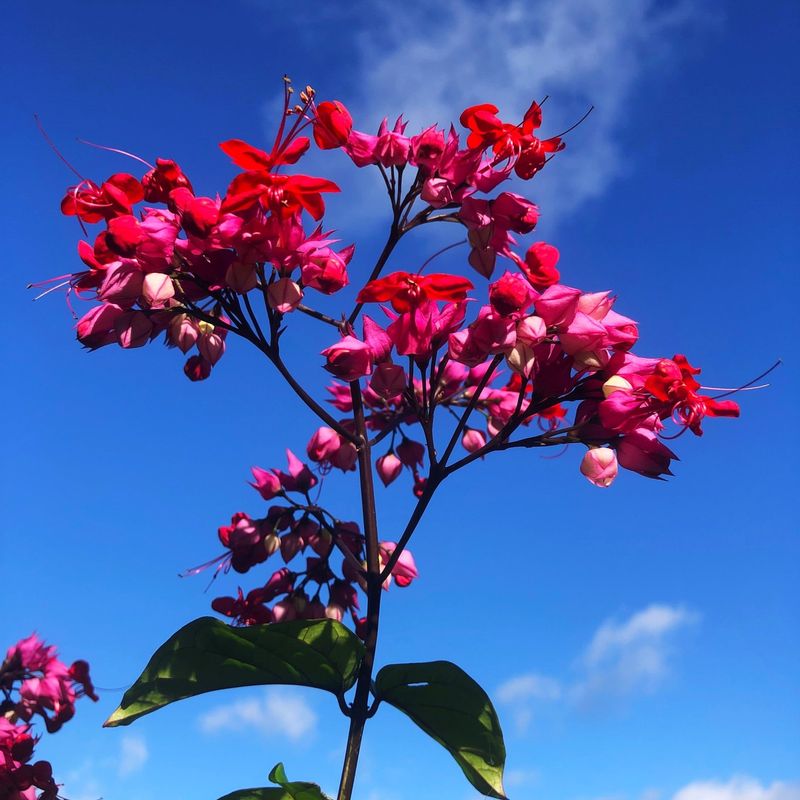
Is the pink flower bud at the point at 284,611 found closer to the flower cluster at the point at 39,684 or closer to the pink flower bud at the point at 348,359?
the pink flower bud at the point at 348,359

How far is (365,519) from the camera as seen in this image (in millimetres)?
2129

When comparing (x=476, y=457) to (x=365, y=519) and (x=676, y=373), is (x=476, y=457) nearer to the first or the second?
(x=365, y=519)

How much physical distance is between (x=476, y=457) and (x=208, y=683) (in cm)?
83

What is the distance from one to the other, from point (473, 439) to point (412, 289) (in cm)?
83

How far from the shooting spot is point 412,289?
210cm

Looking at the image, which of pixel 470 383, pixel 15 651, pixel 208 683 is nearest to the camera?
pixel 208 683

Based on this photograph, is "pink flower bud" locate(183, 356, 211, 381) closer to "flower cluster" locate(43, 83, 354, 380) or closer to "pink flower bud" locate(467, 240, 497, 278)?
"flower cluster" locate(43, 83, 354, 380)

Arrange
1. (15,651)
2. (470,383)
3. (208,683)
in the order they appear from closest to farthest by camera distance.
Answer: (208,683) < (470,383) < (15,651)

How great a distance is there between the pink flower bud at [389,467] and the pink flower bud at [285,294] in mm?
857

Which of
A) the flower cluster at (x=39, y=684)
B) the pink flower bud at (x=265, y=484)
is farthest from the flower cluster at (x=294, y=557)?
the flower cluster at (x=39, y=684)

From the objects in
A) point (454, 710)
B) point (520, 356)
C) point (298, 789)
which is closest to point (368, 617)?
point (454, 710)

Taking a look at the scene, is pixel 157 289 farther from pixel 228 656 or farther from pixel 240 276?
pixel 228 656

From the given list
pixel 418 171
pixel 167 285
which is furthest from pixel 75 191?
pixel 418 171

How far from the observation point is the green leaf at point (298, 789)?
191 cm
